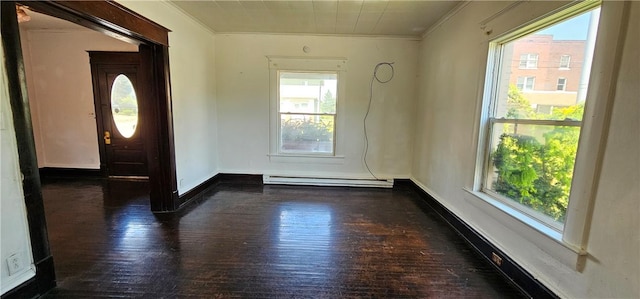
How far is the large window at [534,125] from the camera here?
169 cm

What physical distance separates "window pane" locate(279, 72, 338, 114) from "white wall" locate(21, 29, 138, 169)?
262 centimetres

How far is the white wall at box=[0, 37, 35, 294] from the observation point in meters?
1.58

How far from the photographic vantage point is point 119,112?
Answer: 4516 millimetres

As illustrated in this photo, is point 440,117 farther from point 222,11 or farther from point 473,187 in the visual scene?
point 222,11

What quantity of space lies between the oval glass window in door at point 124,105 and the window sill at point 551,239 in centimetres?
547

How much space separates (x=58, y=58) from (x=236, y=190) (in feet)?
12.5

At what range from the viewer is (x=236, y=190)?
4258 millimetres

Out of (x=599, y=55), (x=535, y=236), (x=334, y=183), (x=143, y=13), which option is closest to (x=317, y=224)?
(x=334, y=183)

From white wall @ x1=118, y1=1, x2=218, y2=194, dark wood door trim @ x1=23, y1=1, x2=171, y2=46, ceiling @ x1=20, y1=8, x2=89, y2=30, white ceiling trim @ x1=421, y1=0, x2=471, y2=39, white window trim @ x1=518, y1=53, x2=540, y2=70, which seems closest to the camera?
dark wood door trim @ x1=23, y1=1, x2=171, y2=46

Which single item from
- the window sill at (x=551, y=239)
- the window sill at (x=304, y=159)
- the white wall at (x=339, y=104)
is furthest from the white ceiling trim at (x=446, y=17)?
the window sill at (x=304, y=159)

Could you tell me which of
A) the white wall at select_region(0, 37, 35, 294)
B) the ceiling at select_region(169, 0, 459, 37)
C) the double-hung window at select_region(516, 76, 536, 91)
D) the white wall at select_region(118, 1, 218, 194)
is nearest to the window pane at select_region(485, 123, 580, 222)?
the double-hung window at select_region(516, 76, 536, 91)

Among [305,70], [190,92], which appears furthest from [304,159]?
[190,92]

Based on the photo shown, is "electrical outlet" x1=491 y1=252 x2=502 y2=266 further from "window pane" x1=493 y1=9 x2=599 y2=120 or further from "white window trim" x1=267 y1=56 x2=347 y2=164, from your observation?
"white window trim" x1=267 y1=56 x2=347 y2=164

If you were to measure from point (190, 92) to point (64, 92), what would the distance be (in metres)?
2.72
